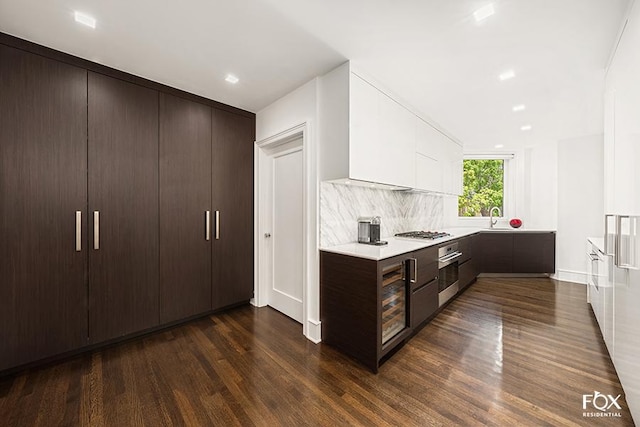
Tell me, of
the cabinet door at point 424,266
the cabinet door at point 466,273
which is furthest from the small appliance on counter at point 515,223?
the cabinet door at point 424,266

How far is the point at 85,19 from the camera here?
1.75m

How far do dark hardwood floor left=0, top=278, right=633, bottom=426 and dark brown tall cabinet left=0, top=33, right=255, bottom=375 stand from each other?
14.5 inches

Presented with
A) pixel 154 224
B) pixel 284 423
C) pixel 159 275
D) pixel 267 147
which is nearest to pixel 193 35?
pixel 267 147

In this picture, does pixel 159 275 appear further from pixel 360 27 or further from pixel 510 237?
pixel 510 237

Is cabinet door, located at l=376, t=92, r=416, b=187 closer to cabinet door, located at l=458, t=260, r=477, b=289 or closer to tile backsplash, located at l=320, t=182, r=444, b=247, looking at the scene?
tile backsplash, located at l=320, t=182, r=444, b=247

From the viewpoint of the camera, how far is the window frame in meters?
5.19

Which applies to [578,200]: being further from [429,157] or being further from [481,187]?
[429,157]

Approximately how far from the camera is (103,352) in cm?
231

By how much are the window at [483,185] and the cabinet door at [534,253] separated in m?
0.83

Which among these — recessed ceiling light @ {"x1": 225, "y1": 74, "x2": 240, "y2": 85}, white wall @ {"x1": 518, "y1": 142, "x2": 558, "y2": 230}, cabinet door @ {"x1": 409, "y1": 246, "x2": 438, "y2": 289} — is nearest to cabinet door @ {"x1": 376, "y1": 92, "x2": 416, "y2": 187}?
cabinet door @ {"x1": 409, "y1": 246, "x2": 438, "y2": 289}

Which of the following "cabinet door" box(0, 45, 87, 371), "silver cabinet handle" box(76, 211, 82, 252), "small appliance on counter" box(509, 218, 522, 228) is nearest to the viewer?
"cabinet door" box(0, 45, 87, 371)

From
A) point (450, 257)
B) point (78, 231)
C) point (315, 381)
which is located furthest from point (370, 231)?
point (78, 231)

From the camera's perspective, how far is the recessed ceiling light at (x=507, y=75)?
7.93 ft

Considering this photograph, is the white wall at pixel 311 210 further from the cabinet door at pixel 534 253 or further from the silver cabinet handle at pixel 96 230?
the cabinet door at pixel 534 253
